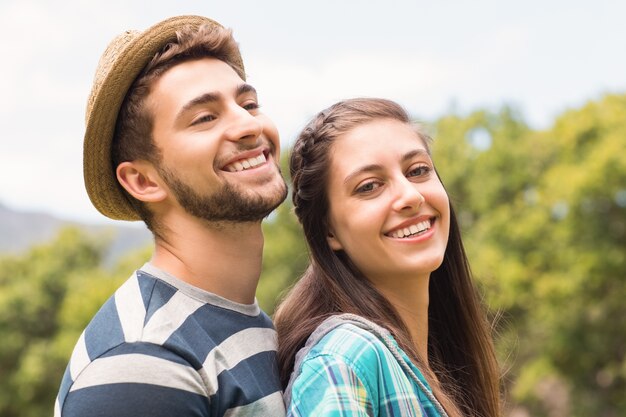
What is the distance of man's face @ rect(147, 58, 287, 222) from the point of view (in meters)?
2.94

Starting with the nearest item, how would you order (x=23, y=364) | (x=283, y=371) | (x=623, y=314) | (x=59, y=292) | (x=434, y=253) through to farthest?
1. (x=283, y=371)
2. (x=434, y=253)
3. (x=623, y=314)
4. (x=23, y=364)
5. (x=59, y=292)

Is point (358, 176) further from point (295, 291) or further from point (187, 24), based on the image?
point (187, 24)

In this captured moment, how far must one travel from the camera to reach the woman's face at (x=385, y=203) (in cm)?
311

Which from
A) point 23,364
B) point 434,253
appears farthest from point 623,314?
point 434,253

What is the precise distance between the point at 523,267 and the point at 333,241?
18841 millimetres

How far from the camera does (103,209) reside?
3.39 metres

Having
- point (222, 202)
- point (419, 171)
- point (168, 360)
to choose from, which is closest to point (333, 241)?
point (419, 171)

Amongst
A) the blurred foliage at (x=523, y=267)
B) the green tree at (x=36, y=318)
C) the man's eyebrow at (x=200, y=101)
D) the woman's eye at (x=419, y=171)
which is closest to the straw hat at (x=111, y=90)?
the man's eyebrow at (x=200, y=101)

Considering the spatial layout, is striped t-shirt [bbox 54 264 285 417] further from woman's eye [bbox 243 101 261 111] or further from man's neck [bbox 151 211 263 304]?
woman's eye [bbox 243 101 261 111]

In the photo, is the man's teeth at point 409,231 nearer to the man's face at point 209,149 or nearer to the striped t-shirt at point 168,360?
the man's face at point 209,149

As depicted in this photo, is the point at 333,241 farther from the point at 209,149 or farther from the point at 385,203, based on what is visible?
the point at 209,149

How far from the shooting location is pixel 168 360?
2506 mm

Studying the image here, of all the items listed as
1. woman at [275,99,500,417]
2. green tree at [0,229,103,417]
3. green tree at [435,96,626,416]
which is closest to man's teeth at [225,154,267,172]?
woman at [275,99,500,417]

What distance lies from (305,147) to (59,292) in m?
26.3
